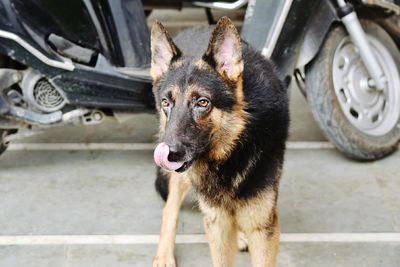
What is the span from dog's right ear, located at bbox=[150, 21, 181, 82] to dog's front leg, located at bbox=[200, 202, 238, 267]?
0.74 m

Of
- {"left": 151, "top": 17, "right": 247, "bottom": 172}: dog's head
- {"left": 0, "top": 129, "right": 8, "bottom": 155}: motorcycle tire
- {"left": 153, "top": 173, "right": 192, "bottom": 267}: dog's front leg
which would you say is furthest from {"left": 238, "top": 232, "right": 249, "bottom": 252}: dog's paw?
{"left": 0, "top": 129, "right": 8, "bottom": 155}: motorcycle tire

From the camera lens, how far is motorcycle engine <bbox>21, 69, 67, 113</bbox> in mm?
4691

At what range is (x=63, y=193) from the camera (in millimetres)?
4898

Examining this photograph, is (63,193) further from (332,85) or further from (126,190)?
(332,85)

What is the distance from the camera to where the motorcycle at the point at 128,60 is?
15.0ft

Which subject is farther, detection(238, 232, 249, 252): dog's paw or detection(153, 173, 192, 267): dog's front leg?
detection(238, 232, 249, 252): dog's paw

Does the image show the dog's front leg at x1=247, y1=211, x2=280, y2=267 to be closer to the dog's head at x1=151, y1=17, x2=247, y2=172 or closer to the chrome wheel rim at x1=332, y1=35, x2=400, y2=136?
the dog's head at x1=151, y1=17, x2=247, y2=172

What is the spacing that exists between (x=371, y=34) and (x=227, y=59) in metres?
2.56

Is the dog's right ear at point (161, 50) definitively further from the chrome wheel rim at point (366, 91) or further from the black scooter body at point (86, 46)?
the chrome wheel rim at point (366, 91)

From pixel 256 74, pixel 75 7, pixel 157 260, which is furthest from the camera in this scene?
pixel 75 7

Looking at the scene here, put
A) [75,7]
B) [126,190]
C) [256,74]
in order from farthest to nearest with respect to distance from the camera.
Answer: [126,190], [75,7], [256,74]

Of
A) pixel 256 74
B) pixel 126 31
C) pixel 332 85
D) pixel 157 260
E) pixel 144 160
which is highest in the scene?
pixel 256 74

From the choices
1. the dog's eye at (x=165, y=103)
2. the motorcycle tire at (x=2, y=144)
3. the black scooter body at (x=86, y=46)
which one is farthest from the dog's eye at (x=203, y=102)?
the motorcycle tire at (x=2, y=144)

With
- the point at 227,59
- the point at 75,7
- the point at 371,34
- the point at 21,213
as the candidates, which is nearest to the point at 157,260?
the point at 21,213
